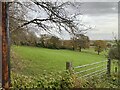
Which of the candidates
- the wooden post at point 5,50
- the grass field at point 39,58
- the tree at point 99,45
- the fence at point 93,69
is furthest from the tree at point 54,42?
the wooden post at point 5,50

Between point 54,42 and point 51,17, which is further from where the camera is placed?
point 51,17

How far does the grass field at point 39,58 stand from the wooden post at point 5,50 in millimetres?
341

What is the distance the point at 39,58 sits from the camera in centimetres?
338

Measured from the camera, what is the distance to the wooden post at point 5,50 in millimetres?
2756

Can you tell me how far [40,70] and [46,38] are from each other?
388 mm

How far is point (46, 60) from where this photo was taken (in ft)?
11.3

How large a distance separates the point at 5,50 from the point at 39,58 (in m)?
0.68

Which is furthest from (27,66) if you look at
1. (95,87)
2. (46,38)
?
(95,87)

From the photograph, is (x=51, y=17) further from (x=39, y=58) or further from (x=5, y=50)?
(x=5, y=50)

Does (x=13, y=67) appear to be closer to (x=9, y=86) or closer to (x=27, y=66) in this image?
(x=27, y=66)

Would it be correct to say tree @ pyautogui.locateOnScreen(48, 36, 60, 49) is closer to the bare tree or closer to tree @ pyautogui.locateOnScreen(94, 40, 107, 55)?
the bare tree

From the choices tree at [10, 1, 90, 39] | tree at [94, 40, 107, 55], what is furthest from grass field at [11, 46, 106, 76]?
tree at [10, 1, 90, 39]

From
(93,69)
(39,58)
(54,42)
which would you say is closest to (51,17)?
(54,42)

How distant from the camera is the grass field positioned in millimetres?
3215
